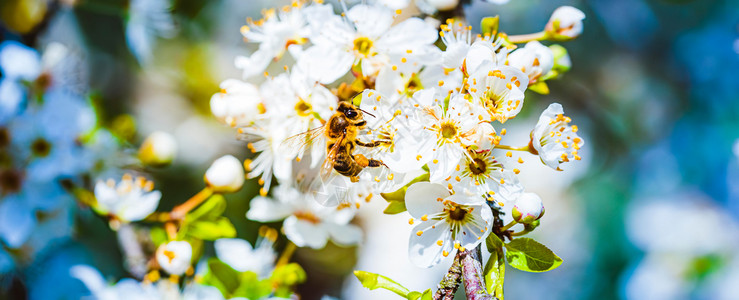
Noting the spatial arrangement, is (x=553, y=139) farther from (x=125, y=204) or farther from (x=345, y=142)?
(x=125, y=204)

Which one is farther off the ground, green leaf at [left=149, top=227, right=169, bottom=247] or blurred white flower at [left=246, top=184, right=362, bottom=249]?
blurred white flower at [left=246, top=184, right=362, bottom=249]

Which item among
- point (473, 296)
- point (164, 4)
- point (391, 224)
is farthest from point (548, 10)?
point (473, 296)

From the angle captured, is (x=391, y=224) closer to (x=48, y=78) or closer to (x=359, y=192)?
(x=359, y=192)

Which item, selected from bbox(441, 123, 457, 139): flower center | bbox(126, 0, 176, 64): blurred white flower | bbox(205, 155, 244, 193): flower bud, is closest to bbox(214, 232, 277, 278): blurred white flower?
bbox(205, 155, 244, 193): flower bud

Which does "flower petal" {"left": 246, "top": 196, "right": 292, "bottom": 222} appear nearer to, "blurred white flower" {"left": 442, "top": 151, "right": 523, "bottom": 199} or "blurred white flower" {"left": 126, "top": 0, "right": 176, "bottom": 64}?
"blurred white flower" {"left": 442, "top": 151, "right": 523, "bottom": 199}

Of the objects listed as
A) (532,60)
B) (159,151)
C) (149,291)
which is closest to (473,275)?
(532,60)

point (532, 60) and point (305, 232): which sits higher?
point (532, 60)

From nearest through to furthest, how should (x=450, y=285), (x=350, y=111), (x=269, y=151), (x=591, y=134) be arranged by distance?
(x=450, y=285) < (x=350, y=111) < (x=269, y=151) < (x=591, y=134)

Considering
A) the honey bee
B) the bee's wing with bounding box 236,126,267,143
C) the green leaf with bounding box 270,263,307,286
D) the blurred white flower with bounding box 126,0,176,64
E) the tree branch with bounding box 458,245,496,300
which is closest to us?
the tree branch with bounding box 458,245,496,300
